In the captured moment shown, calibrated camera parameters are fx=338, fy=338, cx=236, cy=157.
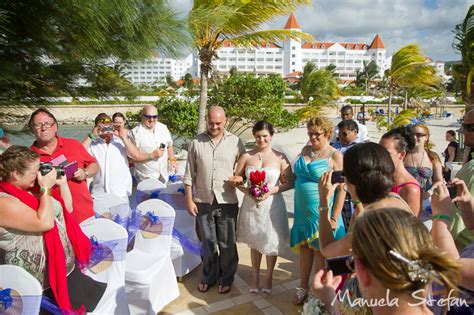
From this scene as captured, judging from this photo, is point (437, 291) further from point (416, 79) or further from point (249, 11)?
point (416, 79)

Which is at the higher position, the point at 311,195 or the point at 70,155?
the point at 70,155

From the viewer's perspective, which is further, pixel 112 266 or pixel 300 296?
pixel 300 296

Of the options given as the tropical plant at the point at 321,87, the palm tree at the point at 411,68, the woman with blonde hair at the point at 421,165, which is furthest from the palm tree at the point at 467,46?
the tropical plant at the point at 321,87

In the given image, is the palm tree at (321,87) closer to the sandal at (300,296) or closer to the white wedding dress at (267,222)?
the white wedding dress at (267,222)

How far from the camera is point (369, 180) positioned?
5.51ft

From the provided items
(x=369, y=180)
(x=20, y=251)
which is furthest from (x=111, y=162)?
(x=369, y=180)

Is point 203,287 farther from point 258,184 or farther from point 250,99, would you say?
point 250,99

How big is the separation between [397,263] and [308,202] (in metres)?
1.96

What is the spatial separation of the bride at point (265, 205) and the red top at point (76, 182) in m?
1.33

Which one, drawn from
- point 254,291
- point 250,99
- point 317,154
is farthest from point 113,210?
point 250,99

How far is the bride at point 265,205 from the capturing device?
3215 mm

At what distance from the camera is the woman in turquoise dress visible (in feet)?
9.78

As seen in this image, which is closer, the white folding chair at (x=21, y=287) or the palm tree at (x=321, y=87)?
the white folding chair at (x=21, y=287)

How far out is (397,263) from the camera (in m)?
1.06
